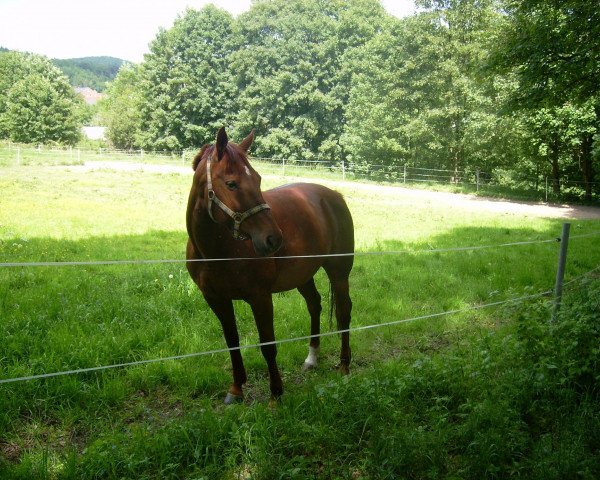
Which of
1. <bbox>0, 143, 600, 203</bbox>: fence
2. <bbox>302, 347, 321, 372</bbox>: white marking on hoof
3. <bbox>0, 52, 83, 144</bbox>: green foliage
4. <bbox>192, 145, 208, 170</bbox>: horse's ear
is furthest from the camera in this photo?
<bbox>0, 52, 83, 144</bbox>: green foliage

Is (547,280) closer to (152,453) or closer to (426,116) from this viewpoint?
(152,453)

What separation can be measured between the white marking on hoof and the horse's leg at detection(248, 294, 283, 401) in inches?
30.8

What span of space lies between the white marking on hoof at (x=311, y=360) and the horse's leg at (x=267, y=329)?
2.57 feet

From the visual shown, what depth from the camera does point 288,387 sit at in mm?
4062

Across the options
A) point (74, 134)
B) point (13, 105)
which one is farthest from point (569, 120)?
point (13, 105)

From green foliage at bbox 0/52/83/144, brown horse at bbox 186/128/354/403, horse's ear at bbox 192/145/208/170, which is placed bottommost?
brown horse at bbox 186/128/354/403

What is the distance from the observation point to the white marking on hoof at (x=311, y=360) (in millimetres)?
4457

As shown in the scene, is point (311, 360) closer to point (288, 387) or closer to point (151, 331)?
point (288, 387)

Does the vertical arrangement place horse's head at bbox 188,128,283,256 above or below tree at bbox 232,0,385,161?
below

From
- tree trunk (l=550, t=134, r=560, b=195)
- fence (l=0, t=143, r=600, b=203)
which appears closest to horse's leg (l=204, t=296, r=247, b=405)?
fence (l=0, t=143, r=600, b=203)

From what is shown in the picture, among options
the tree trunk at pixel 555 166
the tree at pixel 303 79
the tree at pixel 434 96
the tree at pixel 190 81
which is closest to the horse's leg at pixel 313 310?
the tree at pixel 434 96

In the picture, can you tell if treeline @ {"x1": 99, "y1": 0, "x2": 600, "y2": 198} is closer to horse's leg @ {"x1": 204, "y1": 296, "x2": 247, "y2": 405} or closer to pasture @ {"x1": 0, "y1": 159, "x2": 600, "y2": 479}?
pasture @ {"x1": 0, "y1": 159, "x2": 600, "y2": 479}

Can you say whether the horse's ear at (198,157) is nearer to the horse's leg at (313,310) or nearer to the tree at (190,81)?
the horse's leg at (313,310)

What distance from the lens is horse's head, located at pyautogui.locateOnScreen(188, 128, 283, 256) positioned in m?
3.04
